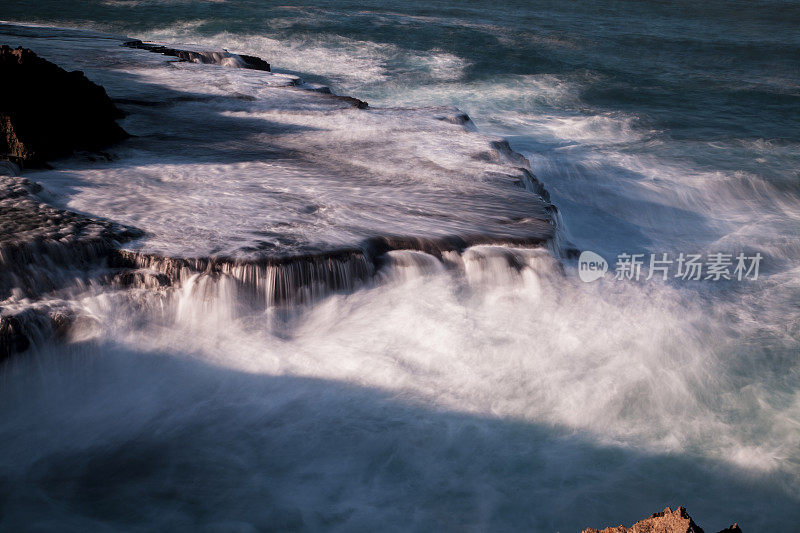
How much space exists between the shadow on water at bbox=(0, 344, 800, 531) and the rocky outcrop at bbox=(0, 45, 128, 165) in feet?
8.08

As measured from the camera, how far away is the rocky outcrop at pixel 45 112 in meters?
5.13

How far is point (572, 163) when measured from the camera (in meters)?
8.20

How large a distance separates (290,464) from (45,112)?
3875 mm

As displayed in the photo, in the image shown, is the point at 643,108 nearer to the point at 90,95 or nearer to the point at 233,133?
the point at 233,133

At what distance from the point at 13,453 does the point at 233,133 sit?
13.0ft

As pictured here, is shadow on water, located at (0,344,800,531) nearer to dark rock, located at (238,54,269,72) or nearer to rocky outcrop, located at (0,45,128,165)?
rocky outcrop, located at (0,45,128,165)

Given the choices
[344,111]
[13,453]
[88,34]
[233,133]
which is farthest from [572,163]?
[88,34]

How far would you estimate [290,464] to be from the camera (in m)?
3.23

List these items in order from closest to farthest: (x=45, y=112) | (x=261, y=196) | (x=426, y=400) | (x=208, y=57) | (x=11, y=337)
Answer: (x=11, y=337) → (x=426, y=400) → (x=261, y=196) → (x=45, y=112) → (x=208, y=57)

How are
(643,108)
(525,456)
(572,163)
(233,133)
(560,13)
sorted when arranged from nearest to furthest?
(525,456) < (233,133) < (572,163) < (643,108) < (560,13)

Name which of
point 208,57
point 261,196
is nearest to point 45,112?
point 261,196

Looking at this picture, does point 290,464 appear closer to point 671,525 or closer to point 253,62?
point 671,525

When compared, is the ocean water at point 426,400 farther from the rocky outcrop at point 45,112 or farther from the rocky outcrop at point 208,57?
the rocky outcrop at point 208,57

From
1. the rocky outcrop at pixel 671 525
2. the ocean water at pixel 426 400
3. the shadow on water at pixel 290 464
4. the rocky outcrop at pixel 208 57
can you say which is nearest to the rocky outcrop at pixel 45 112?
the ocean water at pixel 426 400
